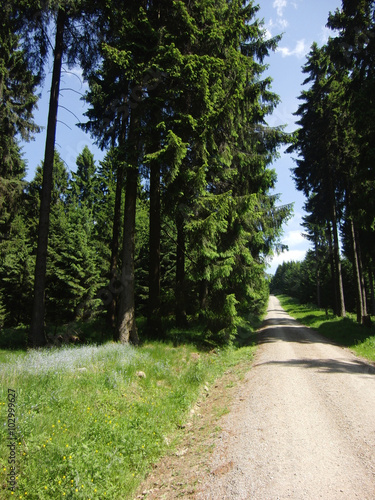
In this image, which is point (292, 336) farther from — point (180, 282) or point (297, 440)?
point (297, 440)

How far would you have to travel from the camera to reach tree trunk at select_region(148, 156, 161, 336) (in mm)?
11180

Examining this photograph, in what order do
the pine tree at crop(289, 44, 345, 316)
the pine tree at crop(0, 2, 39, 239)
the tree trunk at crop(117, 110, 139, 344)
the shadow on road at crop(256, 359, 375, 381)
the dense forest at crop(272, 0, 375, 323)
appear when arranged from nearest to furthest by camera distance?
the shadow on road at crop(256, 359, 375, 381) < the tree trunk at crop(117, 110, 139, 344) < the dense forest at crop(272, 0, 375, 323) < the pine tree at crop(0, 2, 39, 239) < the pine tree at crop(289, 44, 345, 316)

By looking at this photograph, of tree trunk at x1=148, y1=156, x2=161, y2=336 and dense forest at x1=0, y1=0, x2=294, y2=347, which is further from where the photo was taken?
tree trunk at x1=148, y1=156, x2=161, y2=336

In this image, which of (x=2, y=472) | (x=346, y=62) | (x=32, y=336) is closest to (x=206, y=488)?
(x=2, y=472)

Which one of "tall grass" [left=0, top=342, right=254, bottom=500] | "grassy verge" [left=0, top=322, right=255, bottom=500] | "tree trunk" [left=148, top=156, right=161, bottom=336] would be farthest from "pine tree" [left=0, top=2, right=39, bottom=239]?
"tall grass" [left=0, top=342, right=254, bottom=500]

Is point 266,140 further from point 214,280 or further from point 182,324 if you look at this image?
point 182,324

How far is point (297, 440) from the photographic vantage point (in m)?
4.75

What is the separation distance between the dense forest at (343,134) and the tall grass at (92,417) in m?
12.6

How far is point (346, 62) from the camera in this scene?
575 inches

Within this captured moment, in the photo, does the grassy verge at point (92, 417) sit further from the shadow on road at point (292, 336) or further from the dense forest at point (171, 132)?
the shadow on road at point (292, 336)

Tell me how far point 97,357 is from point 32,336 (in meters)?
3.55

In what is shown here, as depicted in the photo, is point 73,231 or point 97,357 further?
point 73,231

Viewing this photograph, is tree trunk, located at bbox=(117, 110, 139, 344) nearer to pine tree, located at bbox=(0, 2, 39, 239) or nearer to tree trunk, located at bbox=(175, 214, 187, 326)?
tree trunk, located at bbox=(175, 214, 187, 326)

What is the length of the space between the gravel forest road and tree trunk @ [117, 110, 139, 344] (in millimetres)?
3932
